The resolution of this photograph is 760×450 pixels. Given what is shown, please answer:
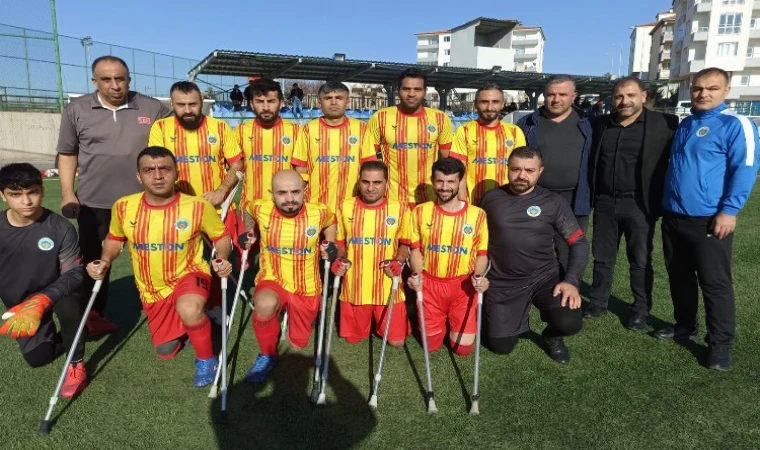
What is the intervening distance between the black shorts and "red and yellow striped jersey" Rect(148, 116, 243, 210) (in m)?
3.00

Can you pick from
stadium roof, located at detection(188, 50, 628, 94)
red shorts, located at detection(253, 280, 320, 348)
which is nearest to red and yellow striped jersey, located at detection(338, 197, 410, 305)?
red shorts, located at detection(253, 280, 320, 348)

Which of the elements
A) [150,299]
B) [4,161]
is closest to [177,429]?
[150,299]

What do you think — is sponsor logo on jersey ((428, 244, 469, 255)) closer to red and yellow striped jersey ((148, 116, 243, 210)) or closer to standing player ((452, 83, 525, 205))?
standing player ((452, 83, 525, 205))

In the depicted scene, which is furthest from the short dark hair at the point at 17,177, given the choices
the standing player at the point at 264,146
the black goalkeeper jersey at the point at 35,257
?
the standing player at the point at 264,146

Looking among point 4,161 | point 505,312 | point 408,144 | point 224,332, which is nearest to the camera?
point 224,332

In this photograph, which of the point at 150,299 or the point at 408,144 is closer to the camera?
the point at 150,299

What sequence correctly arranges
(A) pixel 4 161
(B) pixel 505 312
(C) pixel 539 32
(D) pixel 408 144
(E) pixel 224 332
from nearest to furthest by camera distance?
(E) pixel 224 332 → (B) pixel 505 312 → (D) pixel 408 144 → (A) pixel 4 161 → (C) pixel 539 32

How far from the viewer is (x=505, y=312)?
15.4ft

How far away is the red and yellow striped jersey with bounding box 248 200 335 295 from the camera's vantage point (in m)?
4.55

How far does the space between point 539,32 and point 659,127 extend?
369ft

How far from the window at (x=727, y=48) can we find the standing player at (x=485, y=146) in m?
71.0

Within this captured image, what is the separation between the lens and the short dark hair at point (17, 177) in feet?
13.2

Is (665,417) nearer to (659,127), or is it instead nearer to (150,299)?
(659,127)

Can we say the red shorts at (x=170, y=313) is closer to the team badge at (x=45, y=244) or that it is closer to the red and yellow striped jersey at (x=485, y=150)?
the team badge at (x=45, y=244)
